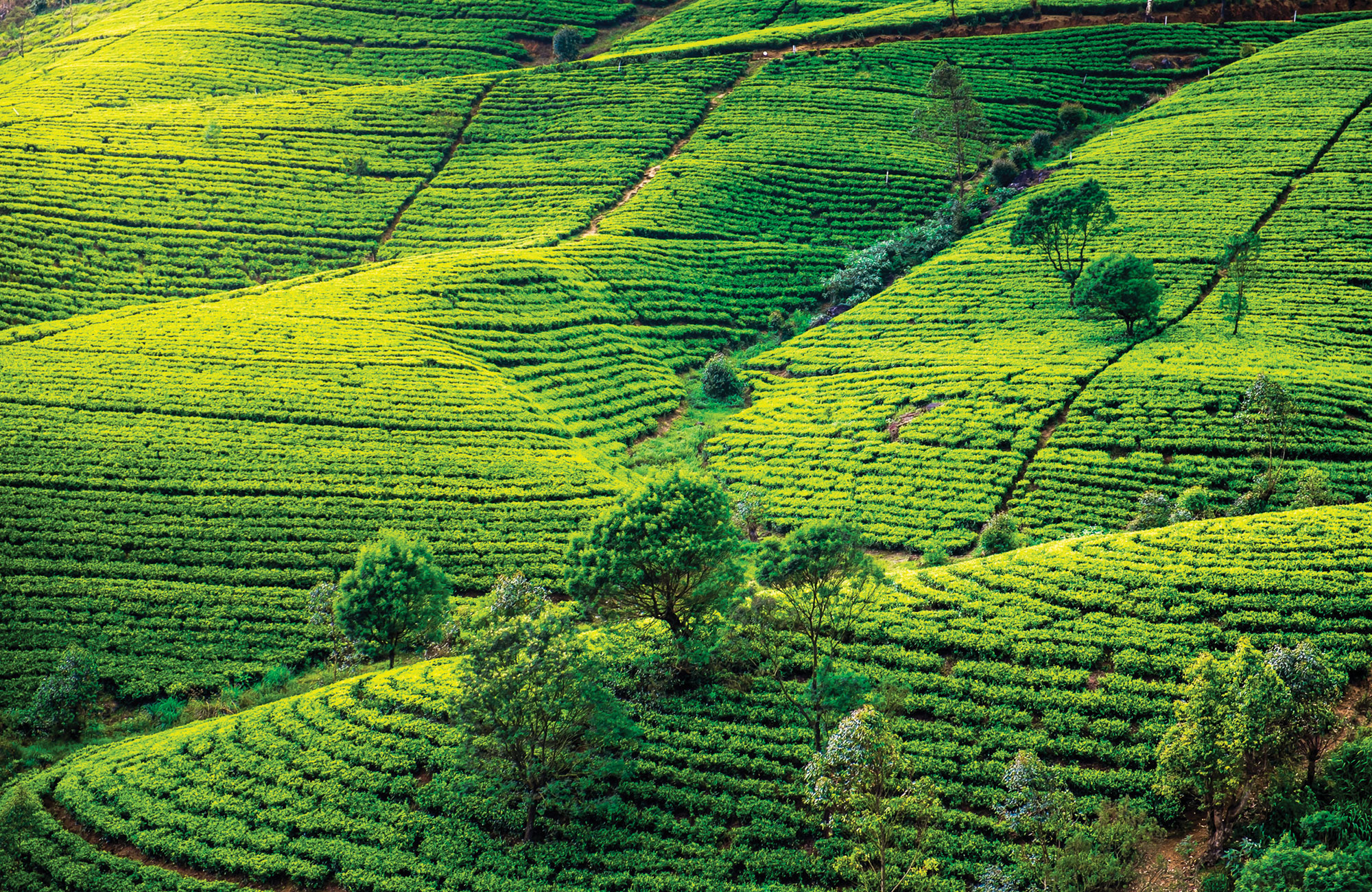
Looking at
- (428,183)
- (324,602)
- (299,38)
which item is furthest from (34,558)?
(299,38)

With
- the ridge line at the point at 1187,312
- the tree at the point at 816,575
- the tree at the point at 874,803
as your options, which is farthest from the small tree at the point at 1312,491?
the tree at the point at 874,803

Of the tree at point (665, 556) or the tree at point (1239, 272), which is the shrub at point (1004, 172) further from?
the tree at point (665, 556)

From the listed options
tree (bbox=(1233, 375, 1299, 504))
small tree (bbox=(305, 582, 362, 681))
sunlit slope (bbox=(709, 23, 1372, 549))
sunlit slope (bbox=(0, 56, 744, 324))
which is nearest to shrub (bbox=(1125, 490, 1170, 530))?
sunlit slope (bbox=(709, 23, 1372, 549))

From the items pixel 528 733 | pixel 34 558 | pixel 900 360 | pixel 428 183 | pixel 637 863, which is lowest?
pixel 637 863

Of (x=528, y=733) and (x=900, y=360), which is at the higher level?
(x=900, y=360)

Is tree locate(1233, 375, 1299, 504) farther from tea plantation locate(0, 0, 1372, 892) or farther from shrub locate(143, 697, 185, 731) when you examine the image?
shrub locate(143, 697, 185, 731)

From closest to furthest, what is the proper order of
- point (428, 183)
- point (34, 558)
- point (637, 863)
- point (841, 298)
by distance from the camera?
point (637, 863) → point (34, 558) → point (841, 298) → point (428, 183)

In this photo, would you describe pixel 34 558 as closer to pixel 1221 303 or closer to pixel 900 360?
pixel 900 360

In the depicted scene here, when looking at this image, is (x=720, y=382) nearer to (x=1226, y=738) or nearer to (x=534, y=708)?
(x=534, y=708)
